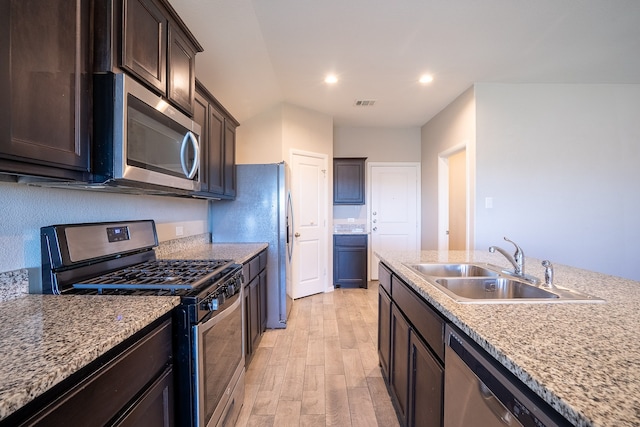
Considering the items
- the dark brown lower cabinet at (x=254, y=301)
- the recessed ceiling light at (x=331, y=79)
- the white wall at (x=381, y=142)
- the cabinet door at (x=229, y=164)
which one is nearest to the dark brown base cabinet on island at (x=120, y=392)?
the dark brown lower cabinet at (x=254, y=301)

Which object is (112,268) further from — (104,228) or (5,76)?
(5,76)

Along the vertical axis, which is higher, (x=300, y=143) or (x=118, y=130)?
(x=300, y=143)

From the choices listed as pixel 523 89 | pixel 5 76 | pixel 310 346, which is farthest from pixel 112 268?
pixel 523 89

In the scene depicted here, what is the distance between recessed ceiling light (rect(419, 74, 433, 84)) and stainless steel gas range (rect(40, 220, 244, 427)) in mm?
2721

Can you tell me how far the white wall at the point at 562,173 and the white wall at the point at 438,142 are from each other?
13 cm

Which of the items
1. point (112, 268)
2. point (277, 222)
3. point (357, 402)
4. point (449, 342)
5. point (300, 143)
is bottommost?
point (357, 402)

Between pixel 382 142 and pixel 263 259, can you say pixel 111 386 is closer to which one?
pixel 263 259

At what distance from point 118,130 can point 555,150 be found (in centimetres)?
384

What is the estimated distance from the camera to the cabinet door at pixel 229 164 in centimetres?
257

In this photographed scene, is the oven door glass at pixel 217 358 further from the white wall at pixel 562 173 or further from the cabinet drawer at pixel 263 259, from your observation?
the white wall at pixel 562 173

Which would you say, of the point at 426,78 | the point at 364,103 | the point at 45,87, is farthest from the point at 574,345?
the point at 364,103

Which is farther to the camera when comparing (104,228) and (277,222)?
(277,222)

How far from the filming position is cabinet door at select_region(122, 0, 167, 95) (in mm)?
1128

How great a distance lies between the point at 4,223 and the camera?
3.41 ft
